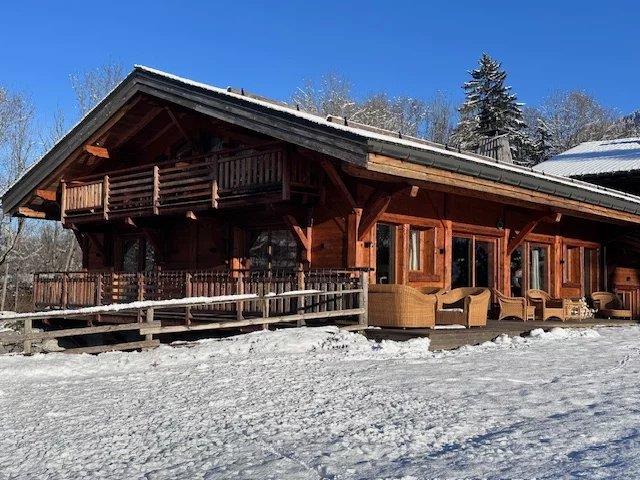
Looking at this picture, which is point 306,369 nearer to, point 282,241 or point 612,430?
point 612,430

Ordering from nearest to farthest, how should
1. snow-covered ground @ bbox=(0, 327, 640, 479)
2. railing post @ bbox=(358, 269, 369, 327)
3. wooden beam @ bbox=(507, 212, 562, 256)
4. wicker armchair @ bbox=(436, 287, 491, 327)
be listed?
snow-covered ground @ bbox=(0, 327, 640, 479), railing post @ bbox=(358, 269, 369, 327), wicker armchair @ bbox=(436, 287, 491, 327), wooden beam @ bbox=(507, 212, 562, 256)

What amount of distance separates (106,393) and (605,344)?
7.91m

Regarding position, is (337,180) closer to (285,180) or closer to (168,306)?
(285,180)

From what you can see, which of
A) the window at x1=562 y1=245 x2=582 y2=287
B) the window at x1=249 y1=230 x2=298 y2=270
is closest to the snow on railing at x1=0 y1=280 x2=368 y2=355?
the window at x1=249 y1=230 x2=298 y2=270

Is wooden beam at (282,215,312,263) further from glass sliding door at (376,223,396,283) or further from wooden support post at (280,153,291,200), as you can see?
glass sliding door at (376,223,396,283)

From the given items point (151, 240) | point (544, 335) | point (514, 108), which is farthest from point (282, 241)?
point (514, 108)

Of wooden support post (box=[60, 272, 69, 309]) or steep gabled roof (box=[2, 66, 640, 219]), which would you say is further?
wooden support post (box=[60, 272, 69, 309])

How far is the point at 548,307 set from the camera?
15.6m

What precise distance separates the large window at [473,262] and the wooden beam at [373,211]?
3.08m

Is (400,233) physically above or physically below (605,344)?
above

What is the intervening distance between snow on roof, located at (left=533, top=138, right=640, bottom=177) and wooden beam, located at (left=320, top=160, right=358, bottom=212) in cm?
1394

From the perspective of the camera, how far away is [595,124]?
2018 inches

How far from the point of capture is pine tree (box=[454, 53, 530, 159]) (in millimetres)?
42844

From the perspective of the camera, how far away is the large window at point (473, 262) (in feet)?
50.9
